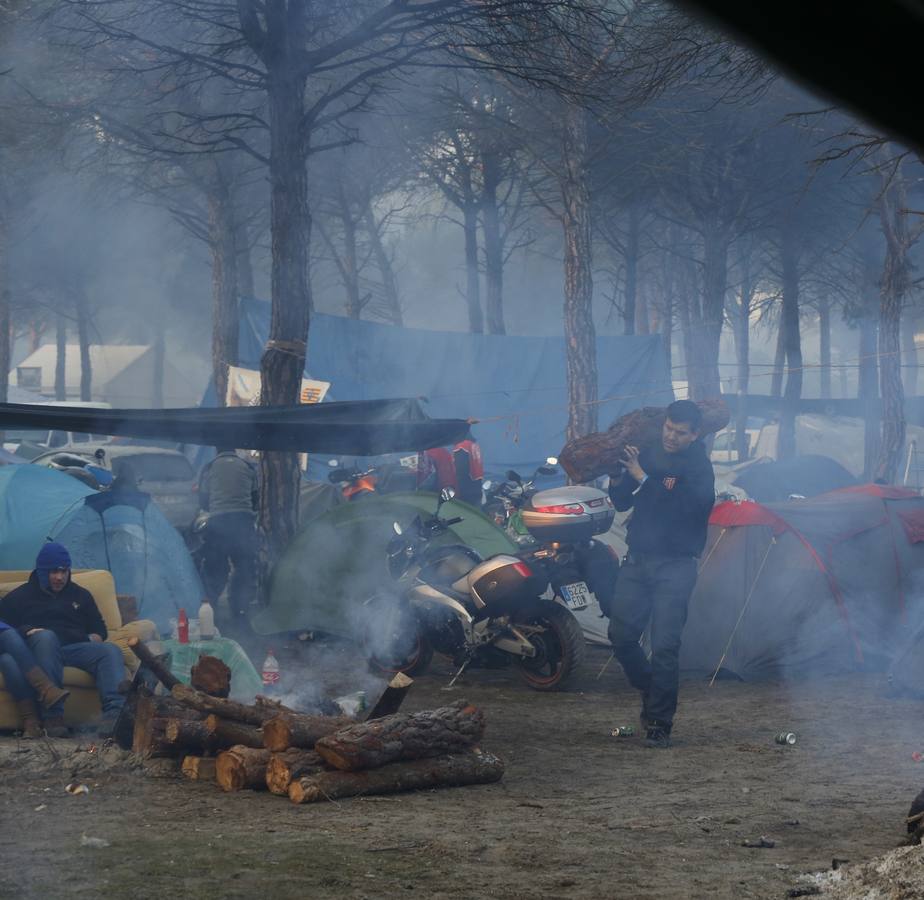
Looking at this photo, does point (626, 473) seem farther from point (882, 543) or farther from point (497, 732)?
point (882, 543)

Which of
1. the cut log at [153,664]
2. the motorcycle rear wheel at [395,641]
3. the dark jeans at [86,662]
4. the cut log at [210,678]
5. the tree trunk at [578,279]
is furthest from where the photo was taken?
the tree trunk at [578,279]

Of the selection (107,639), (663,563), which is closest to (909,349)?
(663,563)

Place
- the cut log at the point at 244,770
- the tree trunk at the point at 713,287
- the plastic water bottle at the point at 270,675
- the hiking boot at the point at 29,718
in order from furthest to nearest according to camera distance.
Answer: the tree trunk at the point at 713,287, the plastic water bottle at the point at 270,675, the hiking boot at the point at 29,718, the cut log at the point at 244,770

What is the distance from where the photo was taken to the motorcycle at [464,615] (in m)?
8.75

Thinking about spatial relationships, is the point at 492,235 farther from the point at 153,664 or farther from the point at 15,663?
the point at 153,664

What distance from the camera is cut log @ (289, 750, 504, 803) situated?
5.62 metres

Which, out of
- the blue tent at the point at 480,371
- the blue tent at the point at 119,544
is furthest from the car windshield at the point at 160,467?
the blue tent at the point at 119,544

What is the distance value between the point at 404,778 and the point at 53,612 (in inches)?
120

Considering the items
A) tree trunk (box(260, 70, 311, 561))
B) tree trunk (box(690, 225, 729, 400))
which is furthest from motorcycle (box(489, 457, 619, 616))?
tree trunk (box(690, 225, 729, 400))

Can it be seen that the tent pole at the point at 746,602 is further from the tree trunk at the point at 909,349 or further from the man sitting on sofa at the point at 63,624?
the tree trunk at the point at 909,349

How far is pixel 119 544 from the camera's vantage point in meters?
9.97

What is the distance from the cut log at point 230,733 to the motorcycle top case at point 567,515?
3747mm

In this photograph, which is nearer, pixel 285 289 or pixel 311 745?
pixel 311 745

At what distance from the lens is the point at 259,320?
63.5 feet
